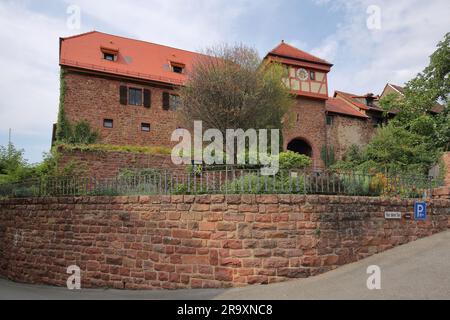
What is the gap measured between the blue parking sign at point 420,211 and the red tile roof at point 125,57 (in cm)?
1687

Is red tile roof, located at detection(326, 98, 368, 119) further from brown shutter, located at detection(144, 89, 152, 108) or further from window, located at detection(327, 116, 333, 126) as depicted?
brown shutter, located at detection(144, 89, 152, 108)

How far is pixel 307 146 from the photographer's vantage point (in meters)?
27.1

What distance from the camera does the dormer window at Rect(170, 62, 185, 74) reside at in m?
24.6

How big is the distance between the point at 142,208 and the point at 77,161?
10043 mm

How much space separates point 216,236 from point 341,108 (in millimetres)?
25045

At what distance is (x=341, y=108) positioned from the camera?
29391 mm

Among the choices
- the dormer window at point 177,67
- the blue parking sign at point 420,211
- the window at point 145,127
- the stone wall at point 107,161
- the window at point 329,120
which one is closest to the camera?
the blue parking sign at point 420,211

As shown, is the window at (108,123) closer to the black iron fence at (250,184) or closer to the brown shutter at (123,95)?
the brown shutter at (123,95)

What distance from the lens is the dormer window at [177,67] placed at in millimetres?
24562

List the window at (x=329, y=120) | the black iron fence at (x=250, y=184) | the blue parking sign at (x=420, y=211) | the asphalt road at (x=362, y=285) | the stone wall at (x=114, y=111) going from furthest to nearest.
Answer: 1. the window at (x=329, y=120)
2. the stone wall at (x=114, y=111)
3. the blue parking sign at (x=420, y=211)
4. the black iron fence at (x=250, y=184)
5. the asphalt road at (x=362, y=285)

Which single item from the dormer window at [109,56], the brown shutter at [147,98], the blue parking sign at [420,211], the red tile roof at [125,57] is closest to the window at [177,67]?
the red tile roof at [125,57]

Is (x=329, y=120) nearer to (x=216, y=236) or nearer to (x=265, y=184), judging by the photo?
(x=265, y=184)

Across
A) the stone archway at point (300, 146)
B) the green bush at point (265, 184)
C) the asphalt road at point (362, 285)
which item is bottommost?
the asphalt road at point (362, 285)
